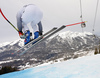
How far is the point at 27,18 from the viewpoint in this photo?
3.42 metres

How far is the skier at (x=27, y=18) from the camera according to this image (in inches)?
134

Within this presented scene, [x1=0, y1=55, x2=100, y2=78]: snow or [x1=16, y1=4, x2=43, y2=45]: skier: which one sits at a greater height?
[x1=16, y1=4, x2=43, y2=45]: skier

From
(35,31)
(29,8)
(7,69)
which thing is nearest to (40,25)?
(35,31)

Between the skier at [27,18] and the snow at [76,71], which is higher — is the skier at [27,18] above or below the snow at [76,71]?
above

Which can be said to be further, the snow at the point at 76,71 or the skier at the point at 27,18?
the snow at the point at 76,71

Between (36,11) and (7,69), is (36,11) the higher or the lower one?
the higher one

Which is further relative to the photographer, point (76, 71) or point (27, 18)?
point (76, 71)

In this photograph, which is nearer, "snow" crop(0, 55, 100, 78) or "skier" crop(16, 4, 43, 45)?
"skier" crop(16, 4, 43, 45)

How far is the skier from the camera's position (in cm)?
341

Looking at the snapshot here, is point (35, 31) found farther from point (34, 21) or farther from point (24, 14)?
point (24, 14)

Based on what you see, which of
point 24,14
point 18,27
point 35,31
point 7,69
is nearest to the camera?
point 24,14

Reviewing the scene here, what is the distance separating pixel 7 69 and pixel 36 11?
51.1 meters

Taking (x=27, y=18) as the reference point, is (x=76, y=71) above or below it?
below

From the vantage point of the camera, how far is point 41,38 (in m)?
3.89
